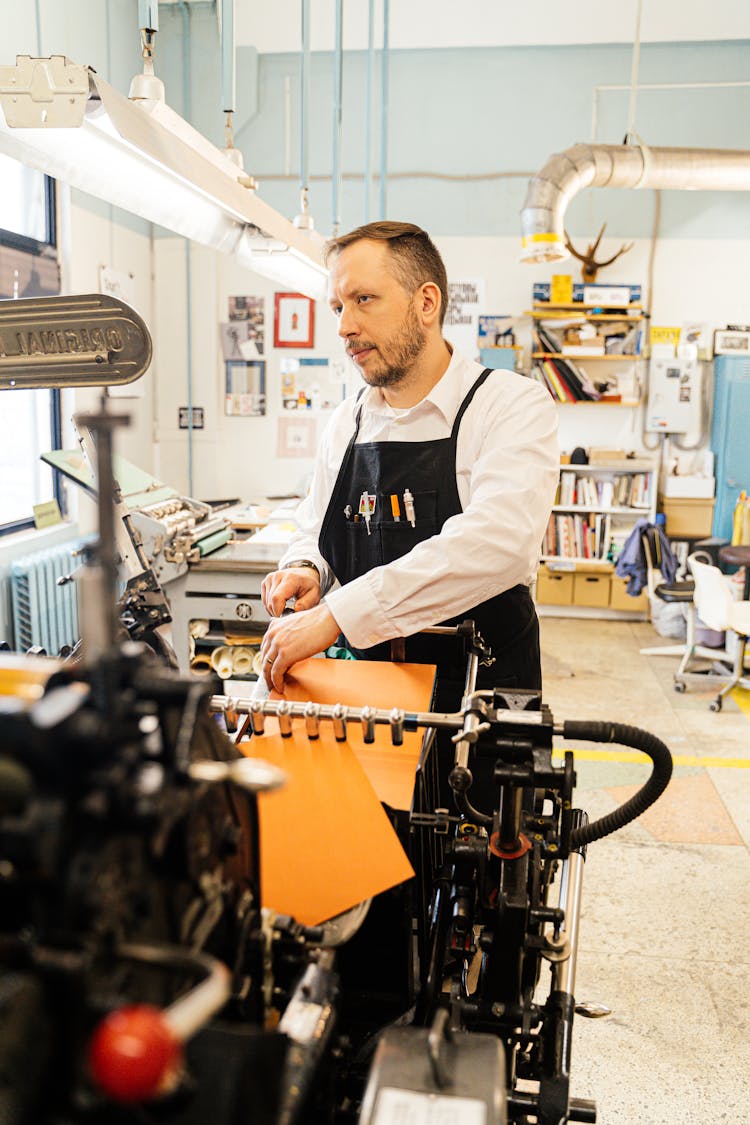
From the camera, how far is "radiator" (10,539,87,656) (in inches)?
185

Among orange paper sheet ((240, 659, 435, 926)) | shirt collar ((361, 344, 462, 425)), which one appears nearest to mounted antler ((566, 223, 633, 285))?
shirt collar ((361, 344, 462, 425))

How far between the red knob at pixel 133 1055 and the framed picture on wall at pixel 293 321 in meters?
6.89

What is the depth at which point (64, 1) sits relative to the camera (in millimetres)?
5195

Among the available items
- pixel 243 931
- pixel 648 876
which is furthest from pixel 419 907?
pixel 648 876

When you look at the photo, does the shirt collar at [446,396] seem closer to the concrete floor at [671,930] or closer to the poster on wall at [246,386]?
the concrete floor at [671,930]

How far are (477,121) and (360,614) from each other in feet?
20.8

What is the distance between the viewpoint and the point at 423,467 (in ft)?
6.22

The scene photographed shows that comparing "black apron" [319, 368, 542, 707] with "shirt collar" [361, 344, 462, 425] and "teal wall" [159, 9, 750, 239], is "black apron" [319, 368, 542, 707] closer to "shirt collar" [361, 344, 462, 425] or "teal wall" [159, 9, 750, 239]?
"shirt collar" [361, 344, 462, 425]

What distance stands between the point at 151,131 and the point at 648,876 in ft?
8.87

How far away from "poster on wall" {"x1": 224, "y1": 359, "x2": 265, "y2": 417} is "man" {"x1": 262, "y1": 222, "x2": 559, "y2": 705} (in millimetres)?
5118

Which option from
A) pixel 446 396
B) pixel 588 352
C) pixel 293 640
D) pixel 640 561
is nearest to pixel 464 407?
pixel 446 396

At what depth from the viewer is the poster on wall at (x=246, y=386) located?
23.2ft

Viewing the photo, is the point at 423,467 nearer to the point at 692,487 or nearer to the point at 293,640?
the point at 293,640

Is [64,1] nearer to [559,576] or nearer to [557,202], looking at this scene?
[557,202]
